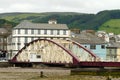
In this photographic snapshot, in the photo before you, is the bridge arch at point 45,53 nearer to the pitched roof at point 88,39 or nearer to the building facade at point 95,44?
the building facade at point 95,44

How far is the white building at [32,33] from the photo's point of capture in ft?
445

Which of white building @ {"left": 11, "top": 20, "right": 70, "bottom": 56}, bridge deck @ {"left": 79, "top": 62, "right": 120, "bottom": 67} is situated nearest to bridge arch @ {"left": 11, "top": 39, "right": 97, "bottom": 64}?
bridge deck @ {"left": 79, "top": 62, "right": 120, "bottom": 67}

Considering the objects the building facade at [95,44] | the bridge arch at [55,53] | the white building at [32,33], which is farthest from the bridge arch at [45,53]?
the white building at [32,33]

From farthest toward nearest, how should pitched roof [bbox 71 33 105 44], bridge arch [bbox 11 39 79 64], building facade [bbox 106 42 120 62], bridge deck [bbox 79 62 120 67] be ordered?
building facade [bbox 106 42 120 62], pitched roof [bbox 71 33 105 44], bridge arch [bbox 11 39 79 64], bridge deck [bbox 79 62 120 67]

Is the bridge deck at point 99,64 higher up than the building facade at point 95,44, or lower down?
lower down

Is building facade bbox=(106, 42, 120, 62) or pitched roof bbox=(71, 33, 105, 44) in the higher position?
pitched roof bbox=(71, 33, 105, 44)

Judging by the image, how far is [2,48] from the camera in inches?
5851

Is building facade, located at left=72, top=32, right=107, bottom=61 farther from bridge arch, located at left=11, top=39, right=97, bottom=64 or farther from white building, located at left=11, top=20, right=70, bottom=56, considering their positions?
bridge arch, located at left=11, top=39, right=97, bottom=64

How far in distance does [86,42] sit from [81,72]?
185ft

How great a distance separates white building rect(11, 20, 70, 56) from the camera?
135625 mm

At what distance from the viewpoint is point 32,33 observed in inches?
5379

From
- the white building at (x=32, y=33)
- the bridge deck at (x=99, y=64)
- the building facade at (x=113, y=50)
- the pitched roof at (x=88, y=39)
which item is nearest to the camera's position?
the bridge deck at (x=99, y=64)

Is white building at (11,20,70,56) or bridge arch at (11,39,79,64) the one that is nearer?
bridge arch at (11,39,79,64)

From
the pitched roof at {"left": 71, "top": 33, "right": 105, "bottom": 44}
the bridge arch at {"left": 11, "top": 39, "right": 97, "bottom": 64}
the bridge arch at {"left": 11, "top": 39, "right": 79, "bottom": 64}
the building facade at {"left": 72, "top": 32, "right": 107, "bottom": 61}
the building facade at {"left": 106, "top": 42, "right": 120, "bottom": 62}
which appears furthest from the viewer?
the building facade at {"left": 106, "top": 42, "right": 120, "bottom": 62}
